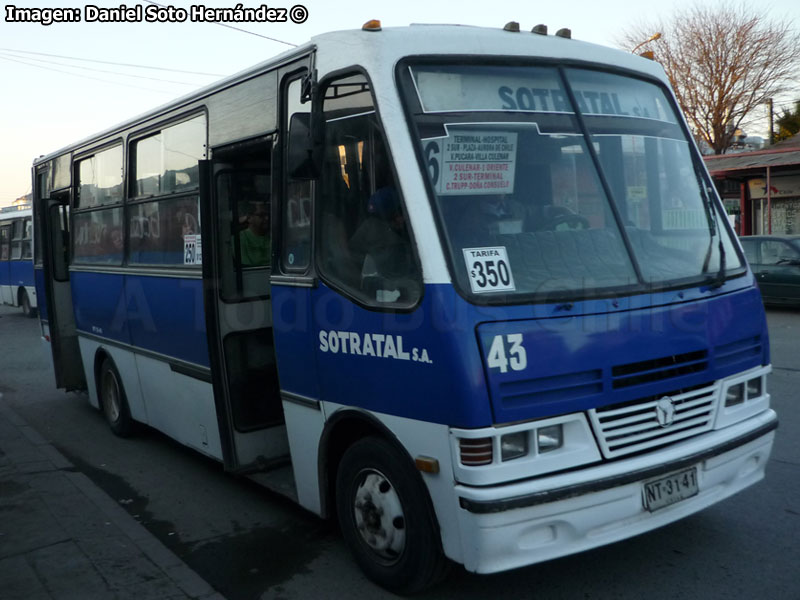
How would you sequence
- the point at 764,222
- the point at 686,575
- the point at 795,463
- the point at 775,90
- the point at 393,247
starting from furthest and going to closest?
the point at 775,90, the point at 764,222, the point at 795,463, the point at 686,575, the point at 393,247

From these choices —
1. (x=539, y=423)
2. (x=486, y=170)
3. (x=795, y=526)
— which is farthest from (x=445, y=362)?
(x=795, y=526)

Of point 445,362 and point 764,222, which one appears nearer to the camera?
point 445,362

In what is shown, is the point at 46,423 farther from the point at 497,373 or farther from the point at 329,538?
the point at 497,373

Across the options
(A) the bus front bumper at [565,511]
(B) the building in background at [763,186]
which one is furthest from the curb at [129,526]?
(B) the building in background at [763,186]

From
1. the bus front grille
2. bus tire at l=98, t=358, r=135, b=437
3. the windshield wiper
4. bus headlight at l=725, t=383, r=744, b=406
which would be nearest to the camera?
the bus front grille

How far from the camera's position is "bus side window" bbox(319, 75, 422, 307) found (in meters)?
3.89

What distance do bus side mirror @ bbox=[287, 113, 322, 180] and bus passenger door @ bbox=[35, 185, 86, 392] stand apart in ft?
19.2

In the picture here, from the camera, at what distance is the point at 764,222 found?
2755 centimetres

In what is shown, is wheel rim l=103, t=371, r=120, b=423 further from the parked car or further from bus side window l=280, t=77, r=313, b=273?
the parked car

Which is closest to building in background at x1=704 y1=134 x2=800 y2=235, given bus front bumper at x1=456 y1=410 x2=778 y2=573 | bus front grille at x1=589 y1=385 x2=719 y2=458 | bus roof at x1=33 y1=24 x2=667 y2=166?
bus roof at x1=33 y1=24 x2=667 y2=166

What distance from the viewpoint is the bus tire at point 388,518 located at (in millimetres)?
3842

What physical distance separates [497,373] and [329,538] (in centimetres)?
209

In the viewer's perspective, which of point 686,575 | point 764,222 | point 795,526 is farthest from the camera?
point 764,222

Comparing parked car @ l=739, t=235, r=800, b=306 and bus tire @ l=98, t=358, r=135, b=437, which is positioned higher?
parked car @ l=739, t=235, r=800, b=306
